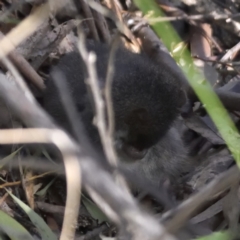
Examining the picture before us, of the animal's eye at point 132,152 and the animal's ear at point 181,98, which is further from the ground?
the animal's ear at point 181,98

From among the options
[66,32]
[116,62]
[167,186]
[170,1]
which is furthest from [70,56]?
[170,1]

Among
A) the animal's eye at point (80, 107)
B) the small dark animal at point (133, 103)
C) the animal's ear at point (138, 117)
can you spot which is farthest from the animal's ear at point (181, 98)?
the animal's eye at point (80, 107)

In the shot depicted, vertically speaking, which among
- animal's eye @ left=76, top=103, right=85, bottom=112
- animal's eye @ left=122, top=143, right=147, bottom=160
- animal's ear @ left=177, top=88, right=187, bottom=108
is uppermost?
animal's eye @ left=76, top=103, right=85, bottom=112

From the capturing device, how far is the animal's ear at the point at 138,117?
6.60 ft

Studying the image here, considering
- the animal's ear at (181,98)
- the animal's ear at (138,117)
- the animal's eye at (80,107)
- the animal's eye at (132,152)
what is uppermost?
the animal's eye at (80,107)

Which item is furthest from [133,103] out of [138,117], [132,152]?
[132,152]

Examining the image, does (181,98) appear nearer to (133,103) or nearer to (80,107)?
(133,103)

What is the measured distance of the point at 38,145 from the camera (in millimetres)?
2195

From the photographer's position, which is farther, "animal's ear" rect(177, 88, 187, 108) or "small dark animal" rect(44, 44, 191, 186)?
"animal's ear" rect(177, 88, 187, 108)

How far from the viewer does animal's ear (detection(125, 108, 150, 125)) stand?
2.01 m

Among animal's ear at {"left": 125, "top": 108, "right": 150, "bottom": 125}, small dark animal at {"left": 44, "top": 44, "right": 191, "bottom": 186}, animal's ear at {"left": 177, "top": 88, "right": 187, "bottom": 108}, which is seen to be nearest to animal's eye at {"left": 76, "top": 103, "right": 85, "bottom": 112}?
small dark animal at {"left": 44, "top": 44, "right": 191, "bottom": 186}

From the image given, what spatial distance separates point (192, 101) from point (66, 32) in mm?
724

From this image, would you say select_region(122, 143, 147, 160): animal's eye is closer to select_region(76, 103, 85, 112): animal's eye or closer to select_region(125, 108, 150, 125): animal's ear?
select_region(125, 108, 150, 125): animal's ear

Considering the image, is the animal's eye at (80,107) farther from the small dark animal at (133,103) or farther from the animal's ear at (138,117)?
the animal's ear at (138,117)
